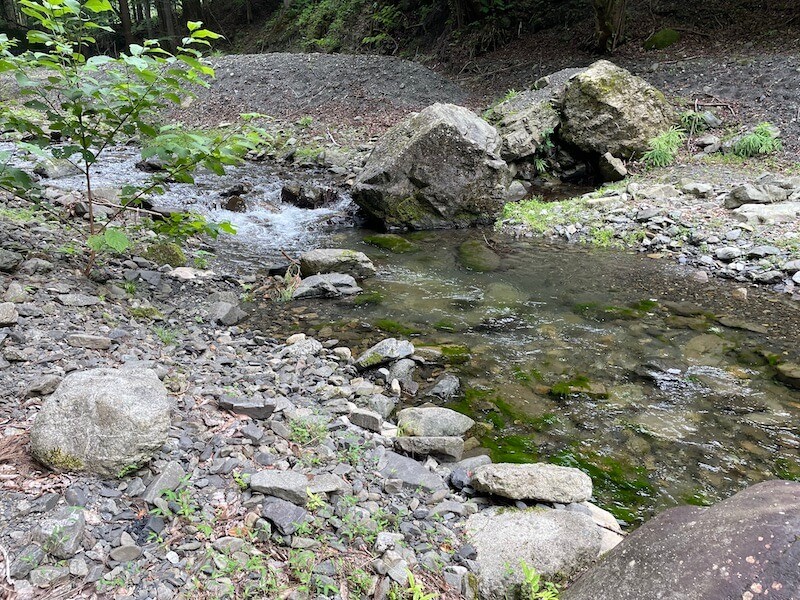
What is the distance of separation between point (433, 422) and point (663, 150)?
9.06 m

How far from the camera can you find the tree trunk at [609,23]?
14664 millimetres

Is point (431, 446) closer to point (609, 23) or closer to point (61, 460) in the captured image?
point (61, 460)

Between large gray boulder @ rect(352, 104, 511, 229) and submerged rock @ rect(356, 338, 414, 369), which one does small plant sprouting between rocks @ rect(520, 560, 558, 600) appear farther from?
large gray boulder @ rect(352, 104, 511, 229)

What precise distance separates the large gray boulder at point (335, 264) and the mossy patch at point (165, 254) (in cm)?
148

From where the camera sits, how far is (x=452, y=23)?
20.2m

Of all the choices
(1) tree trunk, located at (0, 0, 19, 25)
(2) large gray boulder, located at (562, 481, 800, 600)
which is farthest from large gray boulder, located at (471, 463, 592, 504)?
(1) tree trunk, located at (0, 0, 19, 25)

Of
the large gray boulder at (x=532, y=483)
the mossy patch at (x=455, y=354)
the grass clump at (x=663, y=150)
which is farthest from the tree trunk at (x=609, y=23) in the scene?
the large gray boulder at (x=532, y=483)

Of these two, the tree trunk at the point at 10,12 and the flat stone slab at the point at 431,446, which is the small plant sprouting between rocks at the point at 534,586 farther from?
the tree trunk at the point at 10,12

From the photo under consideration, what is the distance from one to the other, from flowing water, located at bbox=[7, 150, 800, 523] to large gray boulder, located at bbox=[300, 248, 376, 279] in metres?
0.29

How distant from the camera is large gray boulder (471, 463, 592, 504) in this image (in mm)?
2854

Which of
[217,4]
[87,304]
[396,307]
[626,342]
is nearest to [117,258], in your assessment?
[87,304]

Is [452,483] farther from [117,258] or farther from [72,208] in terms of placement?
[72,208]

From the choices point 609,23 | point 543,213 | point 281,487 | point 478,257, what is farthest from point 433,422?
point 609,23

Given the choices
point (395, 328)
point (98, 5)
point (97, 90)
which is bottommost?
point (395, 328)
